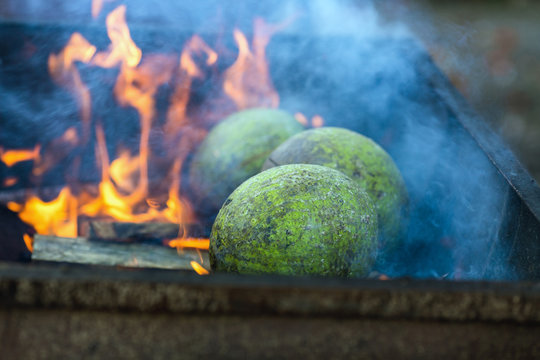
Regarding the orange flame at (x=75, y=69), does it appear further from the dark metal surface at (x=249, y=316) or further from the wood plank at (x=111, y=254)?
the dark metal surface at (x=249, y=316)

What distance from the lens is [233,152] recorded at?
323 cm

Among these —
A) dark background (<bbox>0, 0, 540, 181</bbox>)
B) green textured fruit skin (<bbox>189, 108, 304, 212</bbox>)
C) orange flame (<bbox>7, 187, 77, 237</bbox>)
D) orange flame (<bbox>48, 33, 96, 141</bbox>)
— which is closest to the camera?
orange flame (<bbox>7, 187, 77, 237</bbox>)

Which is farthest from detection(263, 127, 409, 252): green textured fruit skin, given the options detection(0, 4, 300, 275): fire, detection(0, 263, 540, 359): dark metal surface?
detection(0, 263, 540, 359): dark metal surface

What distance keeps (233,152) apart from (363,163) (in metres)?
0.88

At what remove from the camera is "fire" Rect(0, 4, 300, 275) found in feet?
10.7

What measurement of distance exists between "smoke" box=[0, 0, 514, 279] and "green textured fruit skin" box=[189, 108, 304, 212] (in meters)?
0.66

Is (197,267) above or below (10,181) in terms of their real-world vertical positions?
below

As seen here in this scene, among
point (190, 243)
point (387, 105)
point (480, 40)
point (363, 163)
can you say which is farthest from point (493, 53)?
point (190, 243)

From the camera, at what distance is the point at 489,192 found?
2545mm

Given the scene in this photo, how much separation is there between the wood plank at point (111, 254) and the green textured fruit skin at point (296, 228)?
1.99 ft

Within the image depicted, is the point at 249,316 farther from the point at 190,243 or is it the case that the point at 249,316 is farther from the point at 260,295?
the point at 190,243

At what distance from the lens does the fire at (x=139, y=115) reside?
3.26m

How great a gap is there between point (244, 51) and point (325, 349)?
2.94m

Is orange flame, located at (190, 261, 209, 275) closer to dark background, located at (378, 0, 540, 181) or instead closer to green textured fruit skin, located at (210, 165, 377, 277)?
green textured fruit skin, located at (210, 165, 377, 277)
